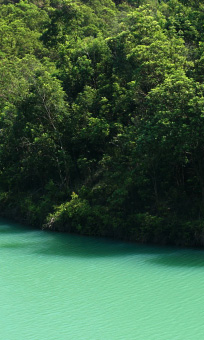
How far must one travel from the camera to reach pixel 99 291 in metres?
17.4

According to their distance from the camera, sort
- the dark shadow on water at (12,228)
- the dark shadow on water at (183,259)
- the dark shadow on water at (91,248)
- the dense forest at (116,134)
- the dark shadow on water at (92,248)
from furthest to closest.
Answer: the dark shadow on water at (12,228) → the dark shadow on water at (92,248) → the dense forest at (116,134) → the dark shadow on water at (91,248) → the dark shadow on water at (183,259)

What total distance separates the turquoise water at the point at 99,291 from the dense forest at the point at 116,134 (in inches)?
65.0

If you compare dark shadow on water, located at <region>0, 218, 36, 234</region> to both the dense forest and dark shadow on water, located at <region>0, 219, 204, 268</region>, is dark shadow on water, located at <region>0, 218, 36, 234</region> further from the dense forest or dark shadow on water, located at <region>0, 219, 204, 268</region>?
the dense forest

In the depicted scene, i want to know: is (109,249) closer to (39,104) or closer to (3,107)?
(39,104)

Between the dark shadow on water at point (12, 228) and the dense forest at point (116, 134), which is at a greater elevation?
the dense forest at point (116, 134)

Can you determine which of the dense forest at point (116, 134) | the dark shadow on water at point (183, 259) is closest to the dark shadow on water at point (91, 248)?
the dark shadow on water at point (183, 259)

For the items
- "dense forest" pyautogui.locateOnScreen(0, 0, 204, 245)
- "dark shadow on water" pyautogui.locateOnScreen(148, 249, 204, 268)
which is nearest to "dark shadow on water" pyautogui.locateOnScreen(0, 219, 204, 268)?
"dark shadow on water" pyautogui.locateOnScreen(148, 249, 204, 268)

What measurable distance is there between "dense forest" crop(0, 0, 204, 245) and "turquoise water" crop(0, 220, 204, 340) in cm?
165

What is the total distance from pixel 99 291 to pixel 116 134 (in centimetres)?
1177

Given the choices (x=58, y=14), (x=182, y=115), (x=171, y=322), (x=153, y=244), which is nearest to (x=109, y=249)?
(x=153, y=244)

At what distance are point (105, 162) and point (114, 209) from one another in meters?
2.96

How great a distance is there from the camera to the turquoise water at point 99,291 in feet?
46.0

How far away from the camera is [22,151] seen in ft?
99.6

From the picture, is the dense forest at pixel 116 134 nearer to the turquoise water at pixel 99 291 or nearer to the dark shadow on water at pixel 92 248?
the dark shadow on water at pixel 92 248
